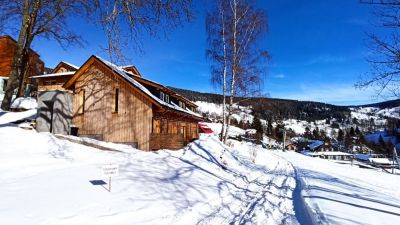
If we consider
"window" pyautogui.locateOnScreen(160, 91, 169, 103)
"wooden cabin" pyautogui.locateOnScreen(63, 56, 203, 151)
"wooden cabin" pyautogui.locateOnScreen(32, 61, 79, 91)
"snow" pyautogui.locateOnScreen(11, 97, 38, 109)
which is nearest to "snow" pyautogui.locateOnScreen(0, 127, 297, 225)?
"wooden cabin" pyautogui.locateOnScreen(63, 56, 203, 151)

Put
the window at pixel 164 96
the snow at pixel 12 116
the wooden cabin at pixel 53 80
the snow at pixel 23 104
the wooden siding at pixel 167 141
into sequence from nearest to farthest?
the snow at pixel 12 116
the wooden siding at pixel 167 141
the window at pixel 164 96
the snow at pixel 23 104
the wooden cabin at pixel 53 80

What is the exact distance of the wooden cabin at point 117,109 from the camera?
19.4m

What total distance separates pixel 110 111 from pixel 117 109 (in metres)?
0.51

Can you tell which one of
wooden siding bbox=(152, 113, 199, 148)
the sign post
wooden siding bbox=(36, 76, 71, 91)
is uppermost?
wooden siding bbox=(36, 76, 71, 91)

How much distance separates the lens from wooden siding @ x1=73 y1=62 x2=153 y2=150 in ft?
64.3

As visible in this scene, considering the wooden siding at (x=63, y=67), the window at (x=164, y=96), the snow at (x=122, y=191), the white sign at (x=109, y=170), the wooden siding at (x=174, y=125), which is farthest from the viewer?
the wooden siding at (x=63, y=67)

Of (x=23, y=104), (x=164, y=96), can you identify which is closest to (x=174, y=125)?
(x=164, y=96)

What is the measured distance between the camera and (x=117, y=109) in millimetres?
20234

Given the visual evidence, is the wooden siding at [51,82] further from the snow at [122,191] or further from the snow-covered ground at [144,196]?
the snow-covered ground at [144,196]

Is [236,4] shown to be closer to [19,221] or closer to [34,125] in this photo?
[34,125]

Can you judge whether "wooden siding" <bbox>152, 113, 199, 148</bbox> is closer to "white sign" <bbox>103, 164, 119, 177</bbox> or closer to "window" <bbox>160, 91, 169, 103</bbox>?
"window" <bbox>160, 91, 169, 103</bbox>

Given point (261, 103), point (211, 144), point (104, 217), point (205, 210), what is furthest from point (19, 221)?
point (261, 103)

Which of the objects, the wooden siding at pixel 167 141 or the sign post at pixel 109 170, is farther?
the wooden siding at pixel 167 141

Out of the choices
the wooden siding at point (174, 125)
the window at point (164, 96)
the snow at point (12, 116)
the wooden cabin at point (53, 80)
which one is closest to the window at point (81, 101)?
the snow at point (12, 116)
